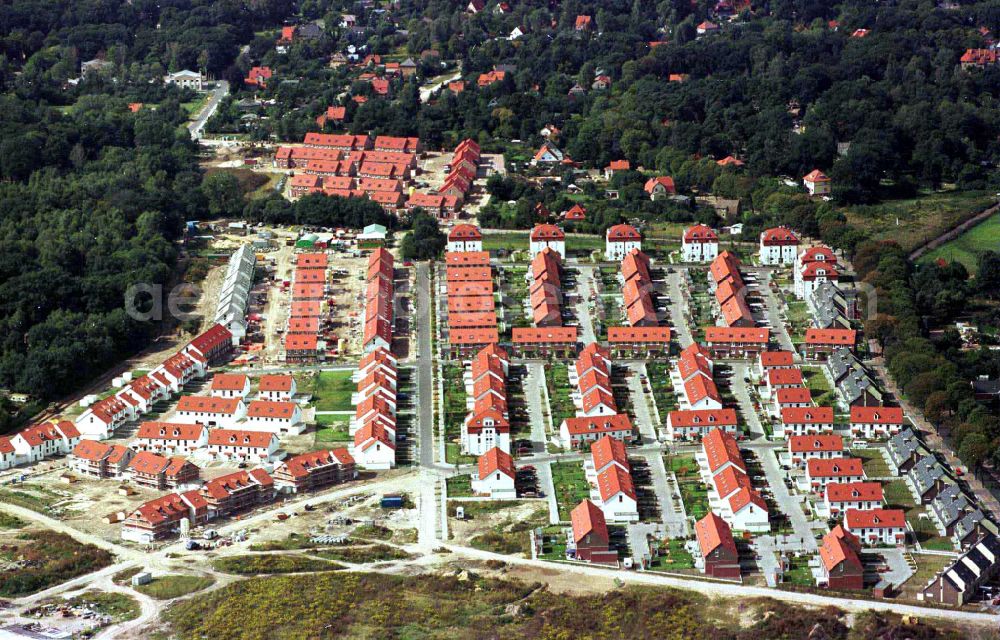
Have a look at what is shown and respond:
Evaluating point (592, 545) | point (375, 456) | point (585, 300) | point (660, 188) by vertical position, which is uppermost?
point (660, 188)

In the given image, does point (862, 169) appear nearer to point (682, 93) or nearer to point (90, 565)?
point (682, 93)

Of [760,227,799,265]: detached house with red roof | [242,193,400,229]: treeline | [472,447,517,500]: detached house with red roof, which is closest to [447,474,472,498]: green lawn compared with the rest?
[472,447,517,500]: detached house with red roof

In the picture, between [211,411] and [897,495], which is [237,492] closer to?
[211,411]

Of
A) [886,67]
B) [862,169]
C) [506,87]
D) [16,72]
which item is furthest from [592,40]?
[16,72]

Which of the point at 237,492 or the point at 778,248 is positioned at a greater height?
the point at 778,248

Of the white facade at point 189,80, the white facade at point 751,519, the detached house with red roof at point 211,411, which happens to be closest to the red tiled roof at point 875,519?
the white facade at point 751,519

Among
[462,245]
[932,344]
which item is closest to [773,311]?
[932,344]
